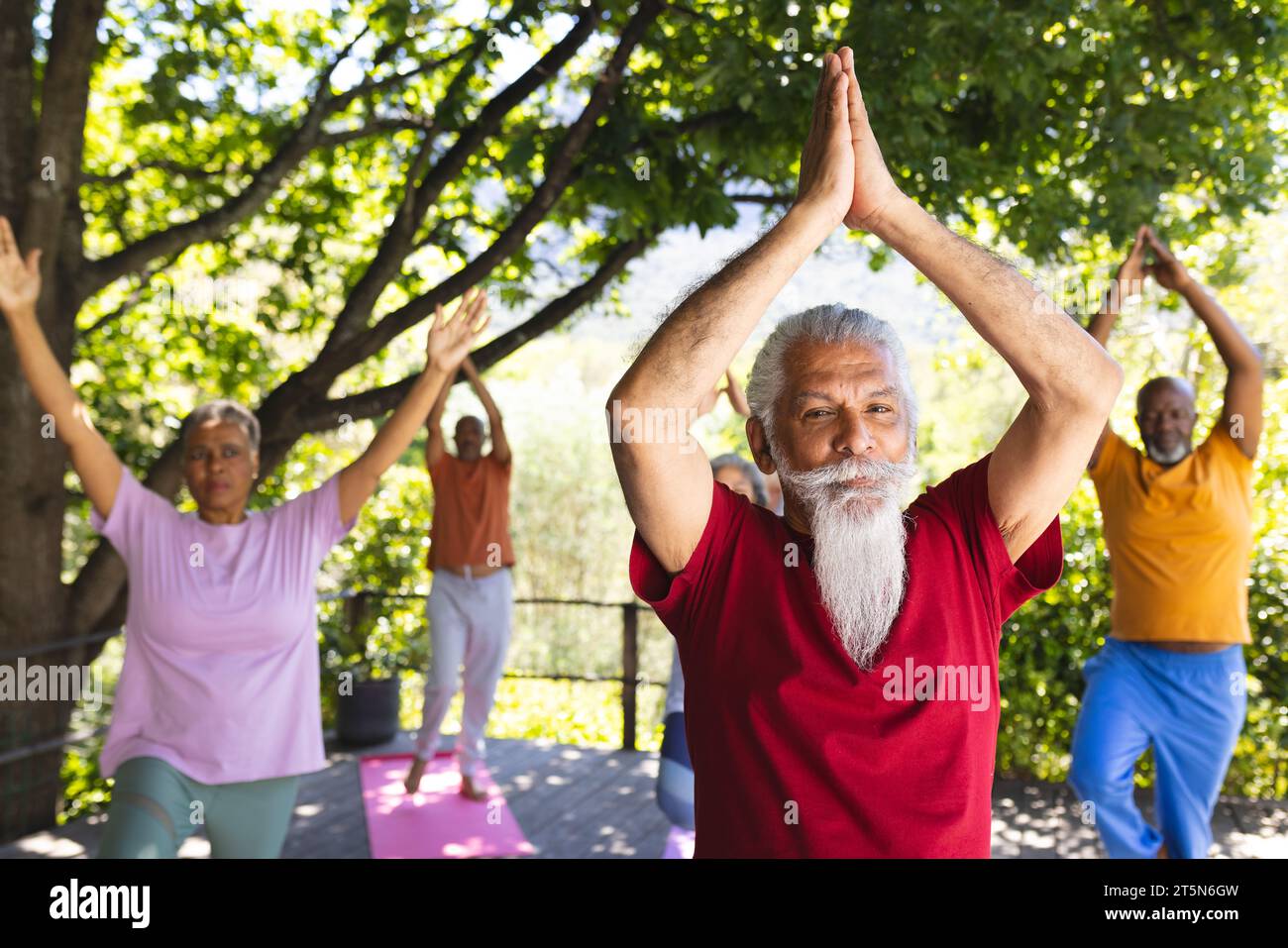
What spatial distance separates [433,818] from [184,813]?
10.5 feet

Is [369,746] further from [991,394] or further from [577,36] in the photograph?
[991,394]

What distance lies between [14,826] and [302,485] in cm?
517

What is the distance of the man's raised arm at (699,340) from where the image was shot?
1.71 meters

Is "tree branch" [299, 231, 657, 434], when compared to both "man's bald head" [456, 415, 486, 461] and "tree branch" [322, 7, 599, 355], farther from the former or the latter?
"man's bald head" [456, 415, 486, 461]

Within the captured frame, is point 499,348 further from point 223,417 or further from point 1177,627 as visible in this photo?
point 1177,627

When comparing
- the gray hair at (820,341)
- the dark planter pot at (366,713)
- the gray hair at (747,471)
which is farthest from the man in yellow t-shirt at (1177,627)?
the dark planter pot at (366,713)

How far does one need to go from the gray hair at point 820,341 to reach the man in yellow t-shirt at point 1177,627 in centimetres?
274

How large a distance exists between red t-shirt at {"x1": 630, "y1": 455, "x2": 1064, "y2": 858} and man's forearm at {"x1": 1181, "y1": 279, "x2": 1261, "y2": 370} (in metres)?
2.77

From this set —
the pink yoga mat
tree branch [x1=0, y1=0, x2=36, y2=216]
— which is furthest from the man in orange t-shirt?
tree branch [x1=0, y1=0, x2=36, y2=216]

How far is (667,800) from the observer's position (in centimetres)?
379

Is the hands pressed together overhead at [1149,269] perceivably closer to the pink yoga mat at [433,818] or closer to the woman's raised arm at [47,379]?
the woman's raised arm at [47,379]

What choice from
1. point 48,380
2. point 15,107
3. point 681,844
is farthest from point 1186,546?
point 15,107

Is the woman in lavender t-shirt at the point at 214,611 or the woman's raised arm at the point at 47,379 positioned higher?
the woman's raised arm at the point at 47,379

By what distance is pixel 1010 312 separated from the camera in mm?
1729
